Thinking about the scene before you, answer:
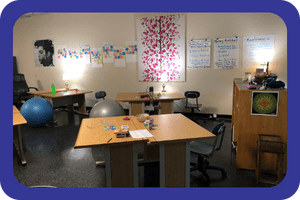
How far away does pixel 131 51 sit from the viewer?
19.1 feet

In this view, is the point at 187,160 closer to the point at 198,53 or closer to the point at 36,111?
the point at 36,111

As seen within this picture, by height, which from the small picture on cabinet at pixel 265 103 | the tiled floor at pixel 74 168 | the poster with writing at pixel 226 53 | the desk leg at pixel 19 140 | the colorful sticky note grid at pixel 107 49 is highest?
the colorful sticky note grid at pixel 107 49

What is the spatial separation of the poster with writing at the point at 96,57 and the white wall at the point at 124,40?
0.15 meters

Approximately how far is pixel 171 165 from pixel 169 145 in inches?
8.4

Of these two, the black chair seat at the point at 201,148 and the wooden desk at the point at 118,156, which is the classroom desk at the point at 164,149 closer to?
the wooden desk at the point at 118,156

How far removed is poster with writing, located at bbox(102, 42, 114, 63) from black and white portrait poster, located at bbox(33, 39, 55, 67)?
73.7 inches

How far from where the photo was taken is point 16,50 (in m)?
7.03

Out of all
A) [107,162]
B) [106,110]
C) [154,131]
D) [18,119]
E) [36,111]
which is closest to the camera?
[107,162]

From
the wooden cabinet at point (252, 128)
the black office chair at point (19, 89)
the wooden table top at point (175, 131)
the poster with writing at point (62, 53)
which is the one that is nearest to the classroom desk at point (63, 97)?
the black office chair at point (19, 89)

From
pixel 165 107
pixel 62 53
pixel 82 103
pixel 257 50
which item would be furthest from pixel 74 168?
pixel 62 53

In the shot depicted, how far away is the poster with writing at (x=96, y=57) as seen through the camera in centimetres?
611

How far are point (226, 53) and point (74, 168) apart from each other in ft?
14.1

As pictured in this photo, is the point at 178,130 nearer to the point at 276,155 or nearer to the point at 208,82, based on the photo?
the point at 276,155

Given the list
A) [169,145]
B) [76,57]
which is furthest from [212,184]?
[76,57]
